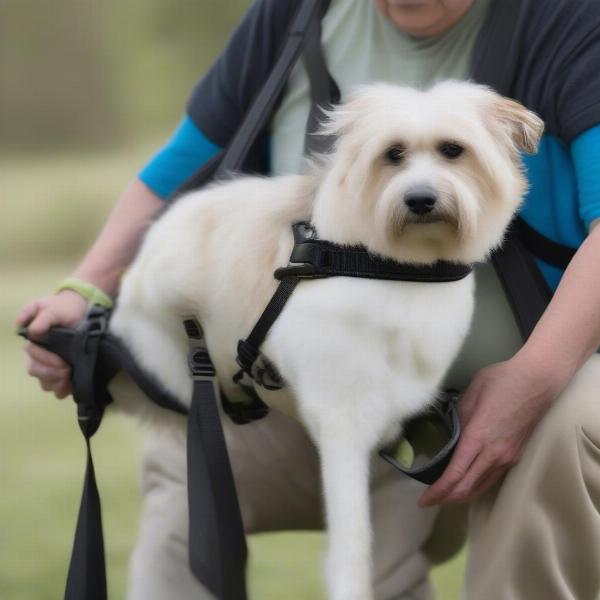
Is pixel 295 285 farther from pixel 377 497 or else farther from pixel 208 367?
pixel 377 497

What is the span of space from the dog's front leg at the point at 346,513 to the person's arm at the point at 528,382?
124mm

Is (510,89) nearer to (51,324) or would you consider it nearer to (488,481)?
(488,481)

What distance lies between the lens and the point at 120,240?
150 cm

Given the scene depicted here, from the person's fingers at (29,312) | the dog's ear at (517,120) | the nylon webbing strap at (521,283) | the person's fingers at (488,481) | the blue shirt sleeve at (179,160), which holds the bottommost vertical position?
the person's fingers at (29,312)

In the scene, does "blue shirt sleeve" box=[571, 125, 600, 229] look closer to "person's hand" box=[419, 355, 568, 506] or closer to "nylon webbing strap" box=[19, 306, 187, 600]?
"person's hand" box=[419, 355, 568, 506]

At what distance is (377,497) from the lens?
1396 millimetres

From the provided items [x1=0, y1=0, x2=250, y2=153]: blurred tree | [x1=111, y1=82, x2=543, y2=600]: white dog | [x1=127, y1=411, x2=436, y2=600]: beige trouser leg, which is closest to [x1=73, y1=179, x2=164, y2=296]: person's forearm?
[x1=127, y1=411, x2=436, y2=600]: beige trouser leg

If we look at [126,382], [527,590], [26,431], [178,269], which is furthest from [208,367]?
[26,431]

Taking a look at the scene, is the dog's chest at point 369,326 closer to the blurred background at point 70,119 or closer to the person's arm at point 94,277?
the person's arm at point 94,277

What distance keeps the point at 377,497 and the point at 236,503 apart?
0.24 metres

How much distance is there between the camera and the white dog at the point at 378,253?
1052 mm

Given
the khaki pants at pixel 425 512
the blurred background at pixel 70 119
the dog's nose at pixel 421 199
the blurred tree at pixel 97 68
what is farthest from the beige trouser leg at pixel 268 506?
the blurred tree at pixel 97 68

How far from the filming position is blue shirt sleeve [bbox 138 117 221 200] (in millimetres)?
1491

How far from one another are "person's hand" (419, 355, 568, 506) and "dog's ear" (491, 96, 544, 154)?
0.24m
